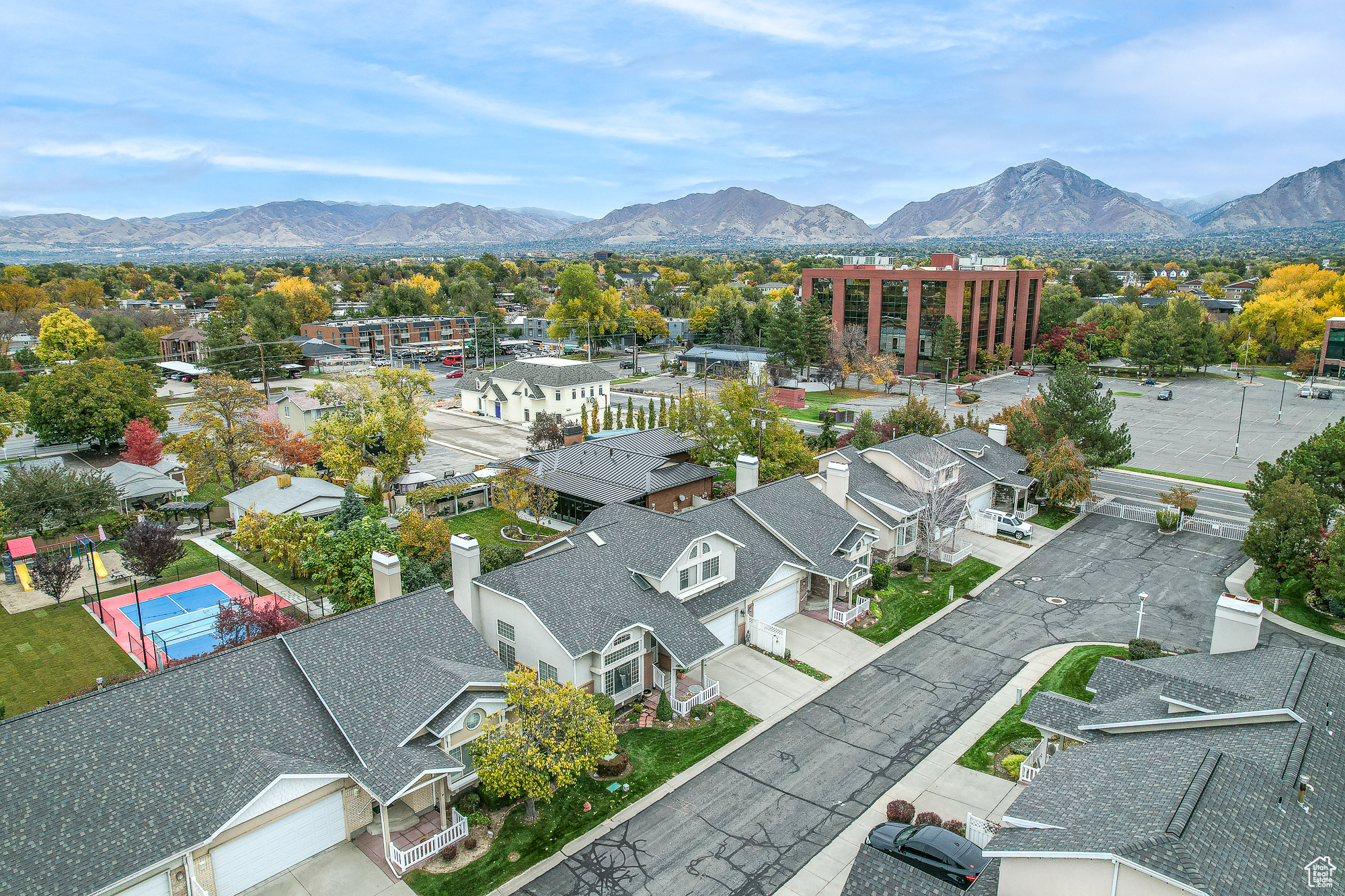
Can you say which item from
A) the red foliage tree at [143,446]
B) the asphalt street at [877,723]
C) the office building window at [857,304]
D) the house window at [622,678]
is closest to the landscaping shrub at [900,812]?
the asphalt street at [877,723]

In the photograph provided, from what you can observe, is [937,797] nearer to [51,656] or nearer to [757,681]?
[757,681]

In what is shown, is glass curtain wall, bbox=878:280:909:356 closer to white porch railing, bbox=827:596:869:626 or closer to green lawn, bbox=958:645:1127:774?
white porch railing, bbox=827:596:869:626

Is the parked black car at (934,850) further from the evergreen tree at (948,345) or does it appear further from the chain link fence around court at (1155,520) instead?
the evergreen tree at (948,345)

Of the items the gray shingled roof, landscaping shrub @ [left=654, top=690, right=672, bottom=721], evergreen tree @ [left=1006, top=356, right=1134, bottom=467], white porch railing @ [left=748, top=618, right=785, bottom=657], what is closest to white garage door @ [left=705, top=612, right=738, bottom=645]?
white porch railing @ [left=748, top=618, right=785, bottom=657]

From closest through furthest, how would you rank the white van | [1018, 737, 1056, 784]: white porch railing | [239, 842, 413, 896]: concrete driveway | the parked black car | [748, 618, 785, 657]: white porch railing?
1. the parked black car
2. [239, 842, 413, 896]: concrete driveway
3. [1018, 737, 1056, 784]: white porch railing
4. [748, 618, 785, 657]: white porch railing
5. the white van

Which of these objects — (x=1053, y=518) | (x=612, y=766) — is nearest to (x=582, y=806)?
(x=612, y=766)

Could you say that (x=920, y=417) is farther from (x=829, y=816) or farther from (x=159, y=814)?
(x=159, y=814)
